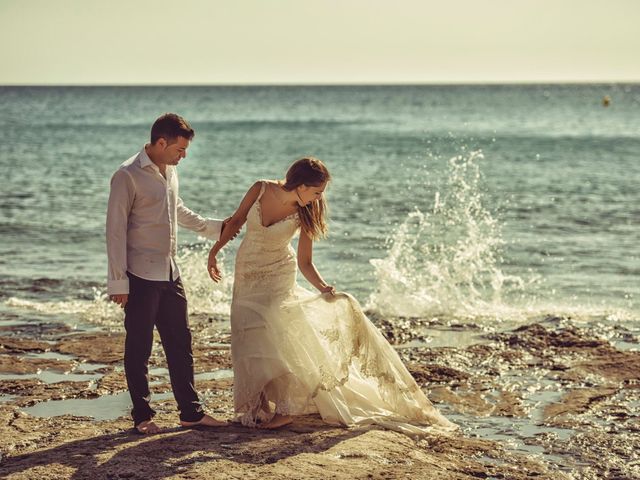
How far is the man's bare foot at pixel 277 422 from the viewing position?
256 inches

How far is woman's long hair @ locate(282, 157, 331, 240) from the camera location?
6547 millimetres

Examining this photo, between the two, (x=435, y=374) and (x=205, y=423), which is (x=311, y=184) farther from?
(x=435, y=374)

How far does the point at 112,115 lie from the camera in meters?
76.9

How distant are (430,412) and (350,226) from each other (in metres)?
12.6

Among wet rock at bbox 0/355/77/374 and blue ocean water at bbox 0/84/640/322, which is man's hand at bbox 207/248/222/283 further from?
blue ocean water at bbox 0/84/640/322

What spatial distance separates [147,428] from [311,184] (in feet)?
6.28

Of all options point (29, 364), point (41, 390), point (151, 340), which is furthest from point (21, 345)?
point (151, 340)

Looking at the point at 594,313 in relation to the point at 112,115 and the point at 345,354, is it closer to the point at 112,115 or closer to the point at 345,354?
the point at 345,354

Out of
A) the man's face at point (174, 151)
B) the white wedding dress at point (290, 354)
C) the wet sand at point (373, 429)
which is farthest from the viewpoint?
the white wedding dress at point (290, 354)

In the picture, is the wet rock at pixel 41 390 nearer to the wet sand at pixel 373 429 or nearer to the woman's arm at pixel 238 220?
the wet sand at pixel 373 429

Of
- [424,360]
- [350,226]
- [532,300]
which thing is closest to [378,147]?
A: [350,226]

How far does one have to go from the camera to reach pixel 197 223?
22.4 feet

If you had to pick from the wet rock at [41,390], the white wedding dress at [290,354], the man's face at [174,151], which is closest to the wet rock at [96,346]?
the wet rock at [41,390]

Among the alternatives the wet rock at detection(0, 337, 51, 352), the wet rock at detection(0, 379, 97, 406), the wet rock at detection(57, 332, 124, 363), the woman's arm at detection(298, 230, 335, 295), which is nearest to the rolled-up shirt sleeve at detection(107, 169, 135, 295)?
the woman's arm at detection(298, 230, 335, 295)
